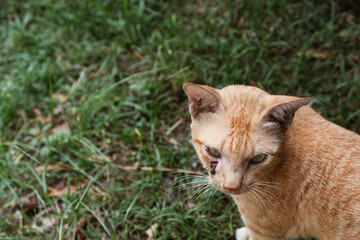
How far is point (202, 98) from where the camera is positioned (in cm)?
255

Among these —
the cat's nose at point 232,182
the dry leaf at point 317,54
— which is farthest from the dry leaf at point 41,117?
the dry leaf at point 317,54

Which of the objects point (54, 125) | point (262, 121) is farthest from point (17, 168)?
point (262, 121)

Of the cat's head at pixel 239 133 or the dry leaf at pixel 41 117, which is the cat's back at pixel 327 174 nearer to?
the cat's head at pixel 239 133

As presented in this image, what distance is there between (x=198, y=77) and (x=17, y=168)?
240 centimetres

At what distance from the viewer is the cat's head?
245 centimetres

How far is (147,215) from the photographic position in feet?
11.9

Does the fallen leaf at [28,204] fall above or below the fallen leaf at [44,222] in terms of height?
above

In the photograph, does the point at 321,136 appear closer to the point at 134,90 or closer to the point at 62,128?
the point at 134,90

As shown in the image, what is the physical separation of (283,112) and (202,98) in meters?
0.57

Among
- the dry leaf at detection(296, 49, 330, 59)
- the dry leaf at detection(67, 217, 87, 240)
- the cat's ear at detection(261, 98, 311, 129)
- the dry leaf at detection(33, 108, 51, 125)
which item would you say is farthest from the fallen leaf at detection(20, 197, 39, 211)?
the dry leaf at detection(296, 49, 330, 59)

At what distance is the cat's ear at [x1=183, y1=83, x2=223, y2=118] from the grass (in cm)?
118

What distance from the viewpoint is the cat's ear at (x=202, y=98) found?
8.02 feet

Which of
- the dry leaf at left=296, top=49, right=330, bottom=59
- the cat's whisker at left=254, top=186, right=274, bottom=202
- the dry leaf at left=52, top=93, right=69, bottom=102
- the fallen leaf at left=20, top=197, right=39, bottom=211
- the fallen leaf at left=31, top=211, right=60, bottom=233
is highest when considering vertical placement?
the dry leaf at left=296, top=49, right=330, bottom=59

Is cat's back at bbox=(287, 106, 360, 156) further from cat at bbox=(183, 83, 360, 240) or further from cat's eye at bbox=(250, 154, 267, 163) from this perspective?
cat's eye at bbox=(250, 154, 267, 163)
